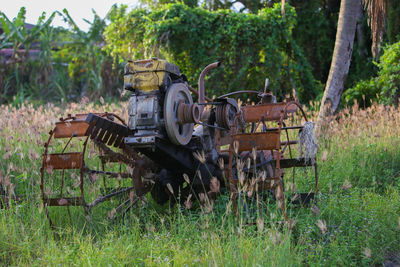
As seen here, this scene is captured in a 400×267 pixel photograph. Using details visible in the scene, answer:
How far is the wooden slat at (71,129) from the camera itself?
13.9ft

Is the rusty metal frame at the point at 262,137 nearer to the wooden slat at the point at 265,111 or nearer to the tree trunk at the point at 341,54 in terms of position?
the wooden slat at the point at 265,111

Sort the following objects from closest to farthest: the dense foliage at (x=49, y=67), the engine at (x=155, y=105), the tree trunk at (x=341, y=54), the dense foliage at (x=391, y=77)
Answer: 1. the engine at (x=155, y=105)
2. the tree trunk at (x=341, y=54)
3. the dense foliage at (x=391, y=77)
4. the dense foliage at (x=49, y=67)

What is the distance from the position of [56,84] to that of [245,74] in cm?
667

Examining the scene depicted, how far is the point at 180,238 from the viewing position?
3949 mm

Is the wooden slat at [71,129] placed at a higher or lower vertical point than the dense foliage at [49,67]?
lower

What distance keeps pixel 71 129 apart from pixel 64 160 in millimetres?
312

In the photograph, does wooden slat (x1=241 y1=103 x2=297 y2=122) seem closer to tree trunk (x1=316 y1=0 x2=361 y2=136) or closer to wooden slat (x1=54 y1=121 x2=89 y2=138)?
wooden slat (x1=54 y1=121 x2=89 y2=138)

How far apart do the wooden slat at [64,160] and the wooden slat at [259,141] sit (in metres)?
1.50

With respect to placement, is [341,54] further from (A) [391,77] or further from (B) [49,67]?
(B) [49,67]

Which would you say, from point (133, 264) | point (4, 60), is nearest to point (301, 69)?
point (4, 60)

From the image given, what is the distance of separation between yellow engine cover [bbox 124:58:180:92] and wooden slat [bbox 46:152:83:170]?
0.84 m

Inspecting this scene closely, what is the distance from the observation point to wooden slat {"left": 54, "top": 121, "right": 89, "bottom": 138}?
4230mm

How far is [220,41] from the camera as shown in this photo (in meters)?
11.9

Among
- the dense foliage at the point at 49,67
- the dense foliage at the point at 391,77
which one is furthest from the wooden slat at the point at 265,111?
the dense foliage at the point at 49,67
